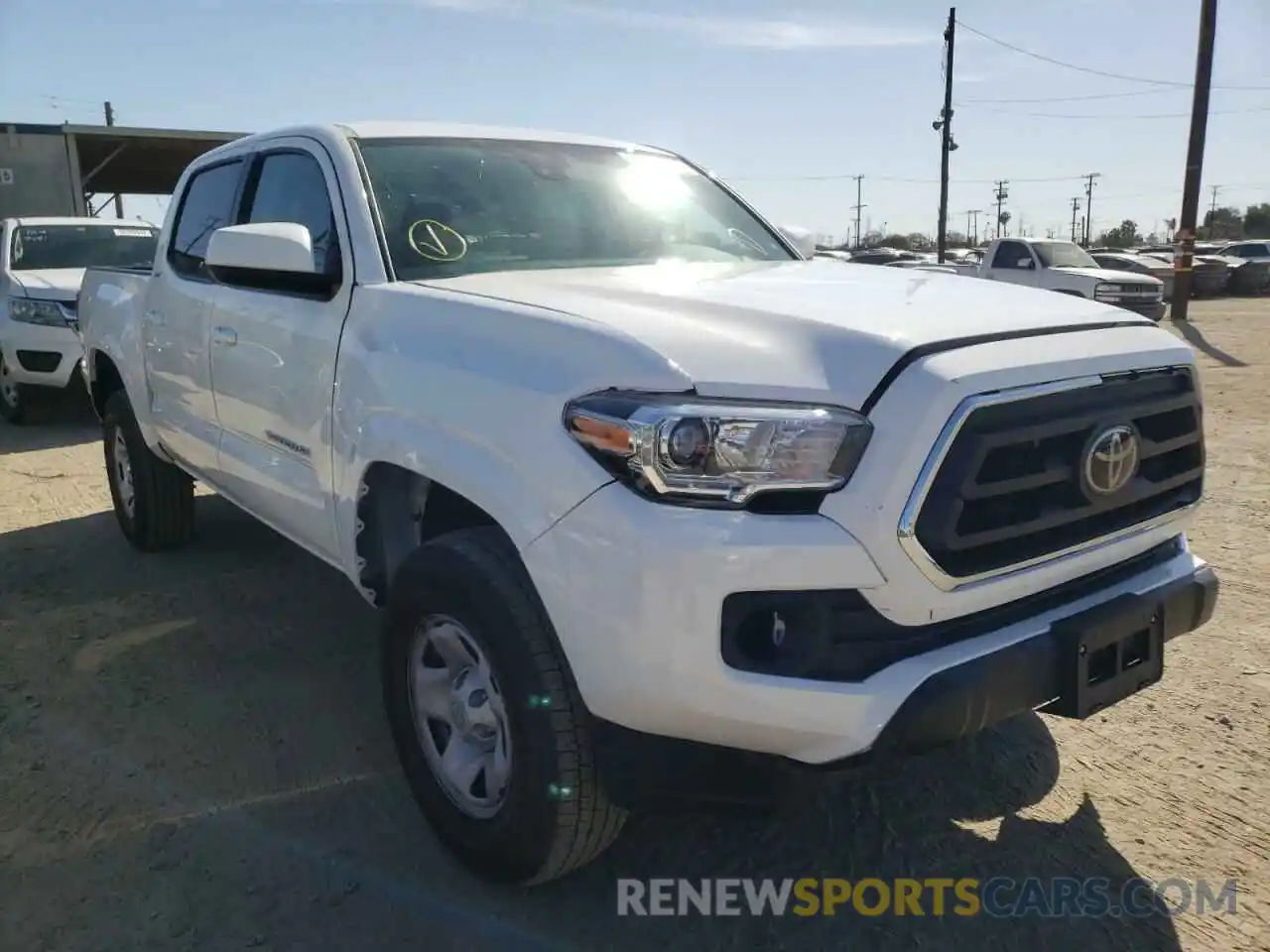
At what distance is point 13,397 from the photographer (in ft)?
30.2

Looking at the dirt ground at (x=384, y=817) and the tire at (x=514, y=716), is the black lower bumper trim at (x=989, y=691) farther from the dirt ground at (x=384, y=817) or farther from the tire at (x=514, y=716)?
the tire at (x=514, y=716)

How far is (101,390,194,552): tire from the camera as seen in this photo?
5.09m

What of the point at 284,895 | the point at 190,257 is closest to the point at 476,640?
the point at 284,895

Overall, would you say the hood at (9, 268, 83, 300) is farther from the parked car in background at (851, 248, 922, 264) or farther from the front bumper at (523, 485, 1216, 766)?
the parked car in background at (851, 248, 922, 264)

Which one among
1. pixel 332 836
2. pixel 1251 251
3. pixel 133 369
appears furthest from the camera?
pixel 1251 251

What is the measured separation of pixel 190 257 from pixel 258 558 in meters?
1.55

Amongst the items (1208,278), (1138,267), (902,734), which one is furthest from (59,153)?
(1208,278)

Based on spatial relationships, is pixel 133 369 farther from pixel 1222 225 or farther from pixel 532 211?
pixel 1222 225

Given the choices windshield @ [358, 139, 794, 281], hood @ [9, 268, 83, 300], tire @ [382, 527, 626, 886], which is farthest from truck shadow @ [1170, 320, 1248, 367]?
hood @ [9, 268, 83, 300]

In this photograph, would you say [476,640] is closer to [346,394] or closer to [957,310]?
[346,394]

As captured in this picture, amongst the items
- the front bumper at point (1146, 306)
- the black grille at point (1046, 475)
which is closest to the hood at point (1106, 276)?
the front bumper at point (1146, 306)

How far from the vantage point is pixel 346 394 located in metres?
2.88

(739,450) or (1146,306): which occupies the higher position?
(739,450)

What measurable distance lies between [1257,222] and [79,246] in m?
77.6
